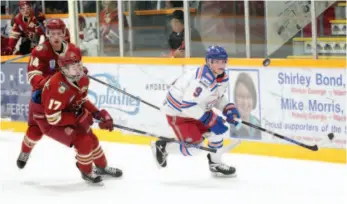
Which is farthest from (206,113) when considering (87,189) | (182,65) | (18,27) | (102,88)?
(18,27)

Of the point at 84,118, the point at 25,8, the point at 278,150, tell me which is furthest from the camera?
the point at 25,8

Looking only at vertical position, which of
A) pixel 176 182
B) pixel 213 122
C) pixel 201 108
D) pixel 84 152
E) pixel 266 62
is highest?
pixel 266 62

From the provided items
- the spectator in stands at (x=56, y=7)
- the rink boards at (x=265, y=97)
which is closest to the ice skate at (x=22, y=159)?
the rink boards at (x=265, y=97)

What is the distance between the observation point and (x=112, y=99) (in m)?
7.95

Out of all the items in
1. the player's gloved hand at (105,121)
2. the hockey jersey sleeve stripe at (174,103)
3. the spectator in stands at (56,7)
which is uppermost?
the spectator in stands at (56,7)

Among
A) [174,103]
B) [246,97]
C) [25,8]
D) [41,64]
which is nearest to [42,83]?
[41,64]

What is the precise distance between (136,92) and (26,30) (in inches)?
77.3

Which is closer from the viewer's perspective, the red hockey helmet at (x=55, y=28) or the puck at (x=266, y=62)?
the red hockey helmet at (x=55, y=28)

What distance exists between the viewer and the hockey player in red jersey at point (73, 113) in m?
5.53

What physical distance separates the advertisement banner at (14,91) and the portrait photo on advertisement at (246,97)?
250 cm

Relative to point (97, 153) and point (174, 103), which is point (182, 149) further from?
point (97, 153)

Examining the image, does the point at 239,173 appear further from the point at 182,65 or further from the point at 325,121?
the point at 182,65

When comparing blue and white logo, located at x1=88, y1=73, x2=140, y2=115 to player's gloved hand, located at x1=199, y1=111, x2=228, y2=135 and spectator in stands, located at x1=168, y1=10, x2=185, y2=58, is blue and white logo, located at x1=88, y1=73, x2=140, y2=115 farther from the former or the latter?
player's gloved hand, located at x1=199, y1=111, x2=228, y2=135

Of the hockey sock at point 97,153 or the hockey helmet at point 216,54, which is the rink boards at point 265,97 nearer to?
the hockey helmet at point 216,54
